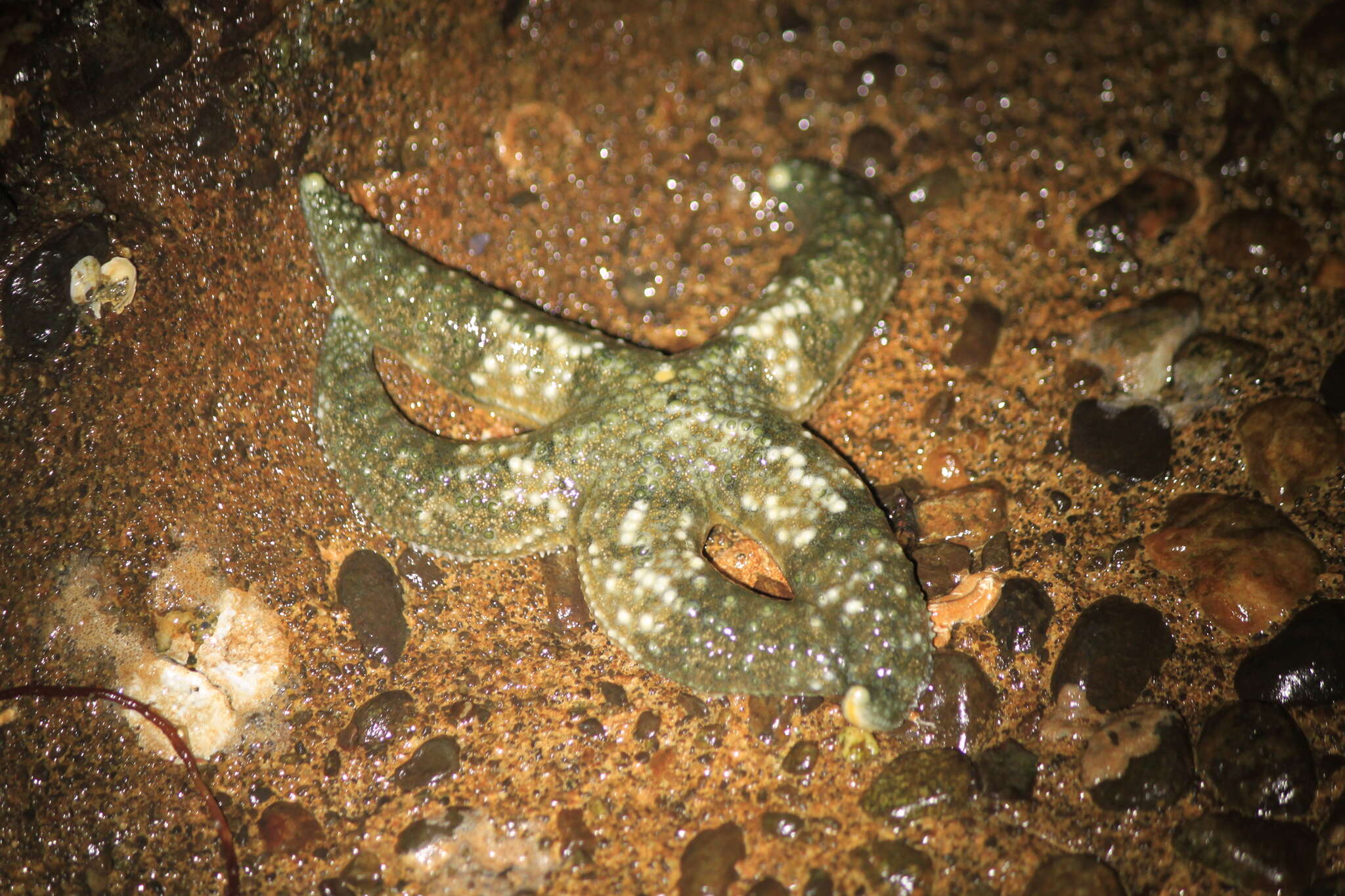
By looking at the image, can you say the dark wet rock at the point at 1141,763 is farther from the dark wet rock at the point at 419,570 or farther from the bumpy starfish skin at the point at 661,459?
the dark wet rock at the point at 419,570

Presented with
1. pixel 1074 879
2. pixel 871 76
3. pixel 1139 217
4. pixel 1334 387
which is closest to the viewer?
pixel 1074 879

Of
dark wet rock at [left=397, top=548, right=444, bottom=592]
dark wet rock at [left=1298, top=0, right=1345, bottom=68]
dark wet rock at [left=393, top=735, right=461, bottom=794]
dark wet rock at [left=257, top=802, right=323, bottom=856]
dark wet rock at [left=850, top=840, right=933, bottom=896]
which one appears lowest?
dark wet rock at [left=257, top=802, right=323, bottom=856]

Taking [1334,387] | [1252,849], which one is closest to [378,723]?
[1252,849]

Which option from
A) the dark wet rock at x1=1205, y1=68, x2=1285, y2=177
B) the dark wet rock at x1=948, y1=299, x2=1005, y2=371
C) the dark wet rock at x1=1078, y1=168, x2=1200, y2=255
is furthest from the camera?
the dark wet rock at x1=1205, y1=68, x2=1285, y2=177

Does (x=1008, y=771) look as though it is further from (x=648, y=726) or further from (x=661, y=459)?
(x=661, y=459)

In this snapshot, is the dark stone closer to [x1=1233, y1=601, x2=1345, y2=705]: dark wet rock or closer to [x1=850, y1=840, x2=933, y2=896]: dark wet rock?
[x1=1233, y1=601, x2=1345, y2=705]: dark wet rock

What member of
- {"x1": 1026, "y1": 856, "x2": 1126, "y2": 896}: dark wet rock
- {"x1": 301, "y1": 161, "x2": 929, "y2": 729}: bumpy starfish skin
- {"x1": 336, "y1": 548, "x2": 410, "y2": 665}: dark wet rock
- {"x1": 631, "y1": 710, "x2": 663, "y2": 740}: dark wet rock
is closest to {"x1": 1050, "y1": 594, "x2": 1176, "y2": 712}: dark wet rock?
{"x1": 1026, "y1": 856, "x2": 1126, "y2": 896}: dark wet rock

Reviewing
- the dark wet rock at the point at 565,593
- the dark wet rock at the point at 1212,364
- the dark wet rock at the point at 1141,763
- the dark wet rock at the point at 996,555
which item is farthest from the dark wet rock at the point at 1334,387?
the dark wet rock at the point at 565,593
